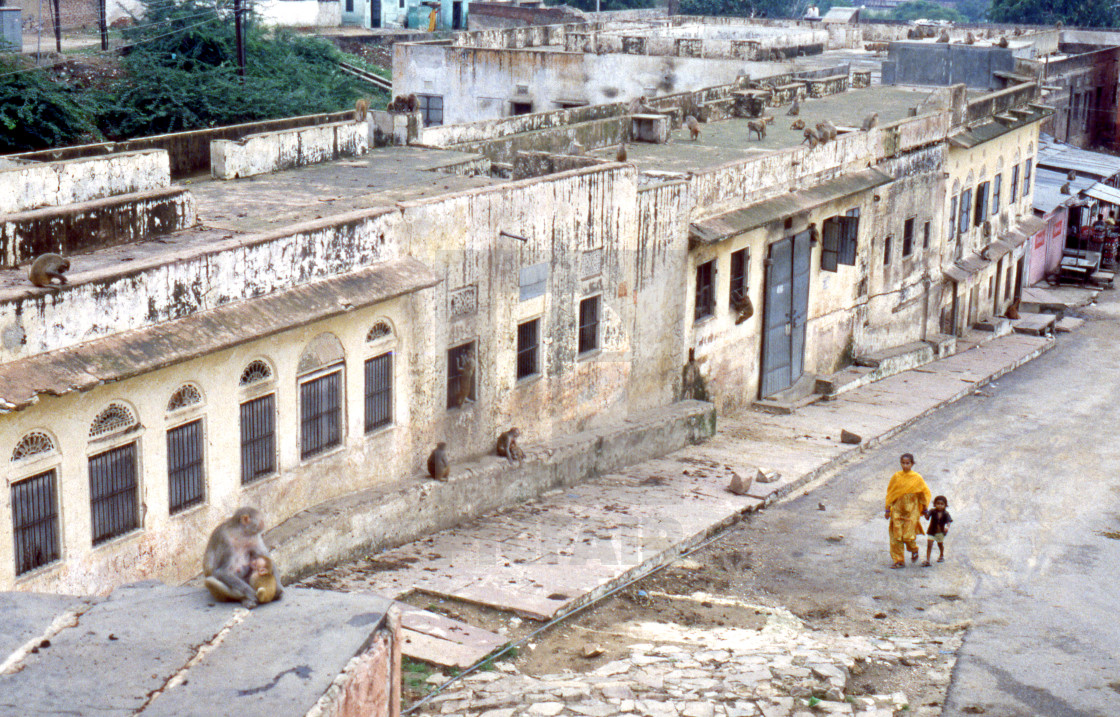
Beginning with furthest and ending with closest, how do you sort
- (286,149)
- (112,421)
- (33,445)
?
(286,149)
(112,421)
(33,445)

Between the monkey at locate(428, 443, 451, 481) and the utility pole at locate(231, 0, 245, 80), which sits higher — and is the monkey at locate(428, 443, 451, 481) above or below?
below

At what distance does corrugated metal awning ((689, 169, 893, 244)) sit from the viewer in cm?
1781

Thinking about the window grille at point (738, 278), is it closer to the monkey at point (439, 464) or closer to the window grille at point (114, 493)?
the monkey at point (439, 464)

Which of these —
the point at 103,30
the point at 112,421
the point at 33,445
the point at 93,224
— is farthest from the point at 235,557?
the point at 103,30

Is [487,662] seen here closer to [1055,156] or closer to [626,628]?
[626,628]

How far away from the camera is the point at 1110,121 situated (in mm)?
48844

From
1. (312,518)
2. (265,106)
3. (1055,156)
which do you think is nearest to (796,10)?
(1055,156)

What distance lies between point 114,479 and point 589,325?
710 cm

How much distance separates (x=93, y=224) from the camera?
39.9 ft

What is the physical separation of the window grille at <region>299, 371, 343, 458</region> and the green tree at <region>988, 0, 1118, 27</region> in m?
57.5

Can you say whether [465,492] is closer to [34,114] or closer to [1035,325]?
[1035,325]

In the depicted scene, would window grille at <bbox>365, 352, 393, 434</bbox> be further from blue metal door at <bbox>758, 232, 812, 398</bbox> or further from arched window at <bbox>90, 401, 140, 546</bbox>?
blue metal door at <bbox>758, 232, 812, 398</bbox>

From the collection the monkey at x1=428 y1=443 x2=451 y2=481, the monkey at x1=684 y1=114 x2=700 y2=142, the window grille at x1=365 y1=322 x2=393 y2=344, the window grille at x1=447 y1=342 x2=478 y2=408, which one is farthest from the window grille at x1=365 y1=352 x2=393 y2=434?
the monkey at x1=684 y1=114 x2=700 y2=142

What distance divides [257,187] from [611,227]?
4144 mm
